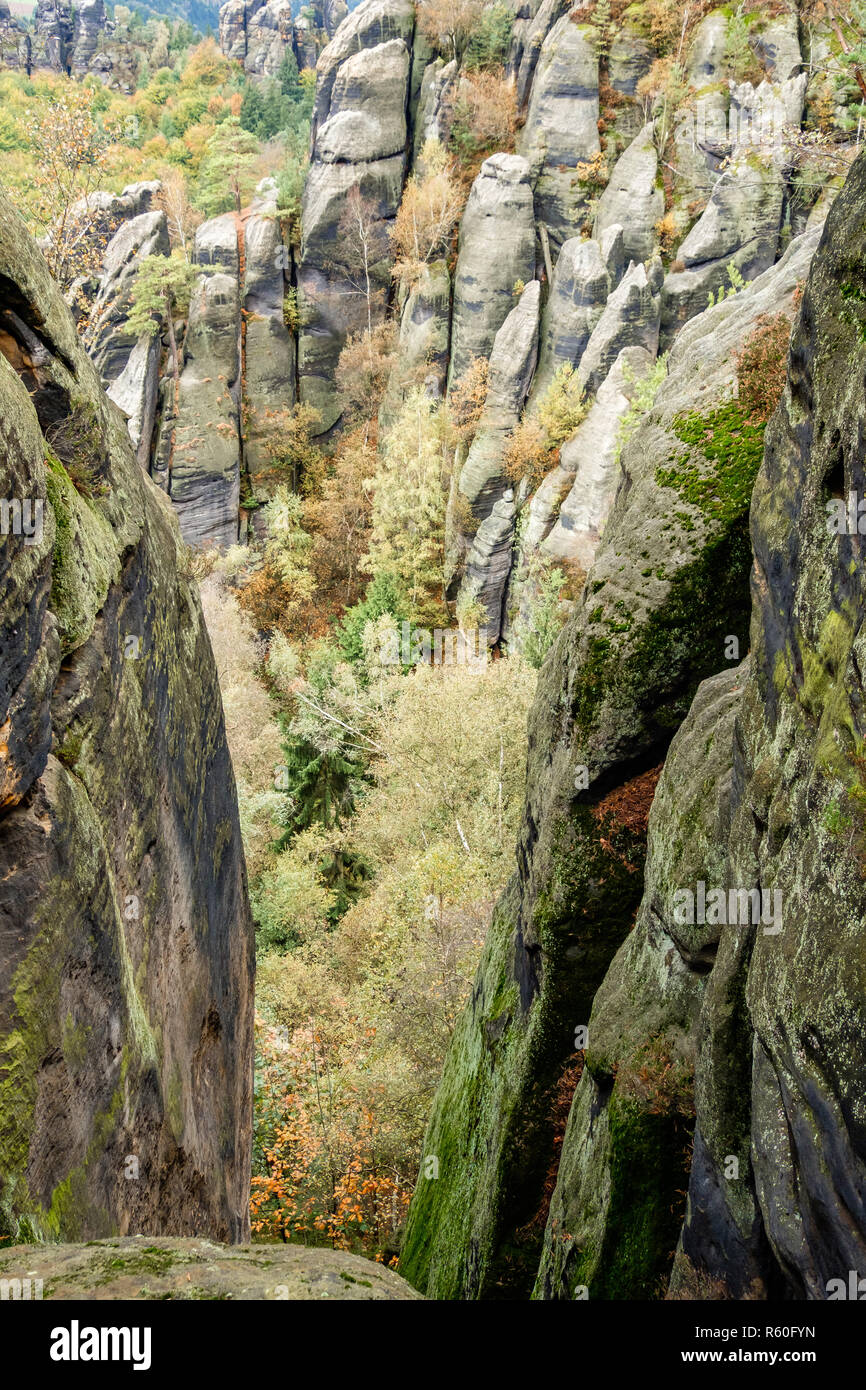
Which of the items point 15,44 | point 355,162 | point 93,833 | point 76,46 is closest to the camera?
point 93,833

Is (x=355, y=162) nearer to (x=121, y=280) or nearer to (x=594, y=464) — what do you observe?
(x=121, y=280)

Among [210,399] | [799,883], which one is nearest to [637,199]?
[210,399]

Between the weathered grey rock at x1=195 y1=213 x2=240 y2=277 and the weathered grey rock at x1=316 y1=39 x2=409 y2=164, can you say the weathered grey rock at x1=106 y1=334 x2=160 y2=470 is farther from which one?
the weathered grey rock at x1=316 y1=39 x2=409 y2=164

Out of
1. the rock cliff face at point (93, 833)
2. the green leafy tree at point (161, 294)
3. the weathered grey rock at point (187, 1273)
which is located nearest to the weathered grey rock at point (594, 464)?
the rock cliff face at point (93, 833)

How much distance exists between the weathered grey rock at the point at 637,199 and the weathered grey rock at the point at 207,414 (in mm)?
19762

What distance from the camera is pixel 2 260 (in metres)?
7.71

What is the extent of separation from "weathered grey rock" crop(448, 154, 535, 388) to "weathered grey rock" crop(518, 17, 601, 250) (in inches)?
37.9

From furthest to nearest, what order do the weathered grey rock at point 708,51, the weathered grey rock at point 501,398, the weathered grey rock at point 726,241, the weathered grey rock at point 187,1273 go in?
the weathered grey rock at point 501,398 → the weathered grey rock at point 708,51 → the weathered grey rock at point 726,241 → the weathered grey rock at point 187,1273

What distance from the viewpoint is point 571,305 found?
3784 centimetres

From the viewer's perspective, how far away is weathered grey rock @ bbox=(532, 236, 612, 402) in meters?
37.2

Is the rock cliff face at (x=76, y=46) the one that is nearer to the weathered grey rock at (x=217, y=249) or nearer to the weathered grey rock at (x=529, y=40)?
the weathered grey rock at (x=217, y=249)

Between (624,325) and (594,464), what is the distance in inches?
244

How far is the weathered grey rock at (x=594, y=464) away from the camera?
32625mm
